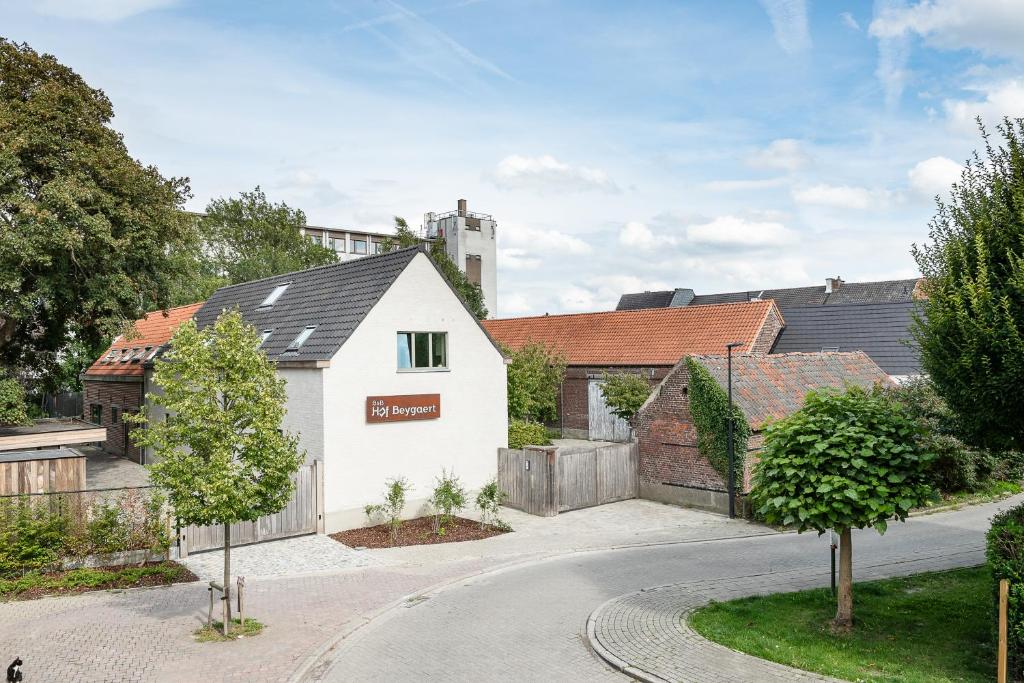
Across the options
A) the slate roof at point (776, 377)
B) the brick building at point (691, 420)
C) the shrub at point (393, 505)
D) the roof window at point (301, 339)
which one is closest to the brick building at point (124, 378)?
the roof window at point (301, 339)

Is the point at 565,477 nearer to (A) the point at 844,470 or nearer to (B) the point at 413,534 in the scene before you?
(B) the point at 413,534

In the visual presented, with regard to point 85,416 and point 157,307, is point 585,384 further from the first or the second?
point 85,416

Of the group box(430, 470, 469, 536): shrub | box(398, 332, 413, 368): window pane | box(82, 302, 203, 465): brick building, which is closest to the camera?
box(430, 470, 469, 536): shrub

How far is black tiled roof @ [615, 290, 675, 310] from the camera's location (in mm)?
69375

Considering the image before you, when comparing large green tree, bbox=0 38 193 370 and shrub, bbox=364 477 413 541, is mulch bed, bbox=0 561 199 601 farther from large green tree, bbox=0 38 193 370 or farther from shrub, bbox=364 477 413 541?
large green tree, bbox=0 38 193 370

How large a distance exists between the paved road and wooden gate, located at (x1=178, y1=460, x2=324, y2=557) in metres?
5.59

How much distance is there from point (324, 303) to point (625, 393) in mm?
13191

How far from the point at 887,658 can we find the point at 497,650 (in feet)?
17.3

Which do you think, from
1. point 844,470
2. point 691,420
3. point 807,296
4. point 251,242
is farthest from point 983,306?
point 807,296

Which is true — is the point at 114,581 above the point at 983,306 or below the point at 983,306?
below

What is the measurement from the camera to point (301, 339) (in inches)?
827

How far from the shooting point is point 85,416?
1372 inches

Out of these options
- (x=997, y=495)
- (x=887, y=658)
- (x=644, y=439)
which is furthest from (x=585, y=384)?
(x=887, y=658)

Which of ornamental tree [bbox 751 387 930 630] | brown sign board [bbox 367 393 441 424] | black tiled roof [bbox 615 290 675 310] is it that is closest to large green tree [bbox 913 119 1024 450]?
ornamental tree [bbox 751 387 930 630]
